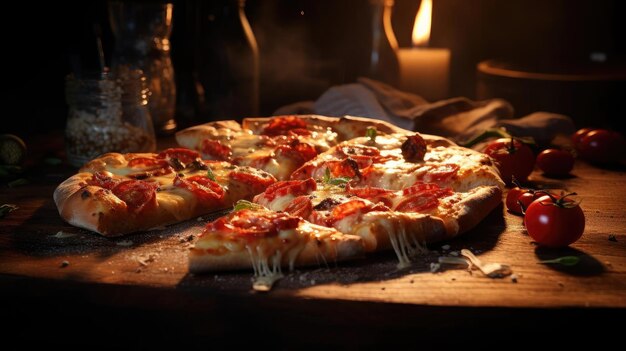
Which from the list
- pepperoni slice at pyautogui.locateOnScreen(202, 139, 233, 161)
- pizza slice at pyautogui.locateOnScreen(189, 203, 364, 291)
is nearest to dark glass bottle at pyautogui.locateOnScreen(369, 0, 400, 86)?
pepperoni slice at pyautogui.locateOnScreen(202, 139, 233, 161)

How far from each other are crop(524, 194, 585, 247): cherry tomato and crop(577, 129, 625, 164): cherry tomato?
6.70 feet

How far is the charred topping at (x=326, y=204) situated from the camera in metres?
3.71

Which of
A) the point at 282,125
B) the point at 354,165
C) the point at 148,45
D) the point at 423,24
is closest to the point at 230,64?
the point at 148,45

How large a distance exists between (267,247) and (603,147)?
321cm

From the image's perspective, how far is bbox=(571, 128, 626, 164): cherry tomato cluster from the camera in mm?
5441

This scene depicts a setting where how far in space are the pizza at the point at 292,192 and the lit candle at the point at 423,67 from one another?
1825mm

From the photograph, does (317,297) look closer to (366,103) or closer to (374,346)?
(374,346)

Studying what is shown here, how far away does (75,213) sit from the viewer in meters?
3.81

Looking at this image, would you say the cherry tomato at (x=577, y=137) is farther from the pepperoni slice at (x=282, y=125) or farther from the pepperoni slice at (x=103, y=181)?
the pepperoni slice at (x=103, y=181)

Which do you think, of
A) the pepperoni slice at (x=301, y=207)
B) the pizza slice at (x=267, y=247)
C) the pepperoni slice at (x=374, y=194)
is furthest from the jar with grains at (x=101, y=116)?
the pizza slice at (x=267, y=247)

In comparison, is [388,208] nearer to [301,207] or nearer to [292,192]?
[301,207]

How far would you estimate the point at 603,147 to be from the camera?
545 centimetres

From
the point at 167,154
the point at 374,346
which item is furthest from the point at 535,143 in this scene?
the point at 374,346

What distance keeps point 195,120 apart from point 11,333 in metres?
3.75
